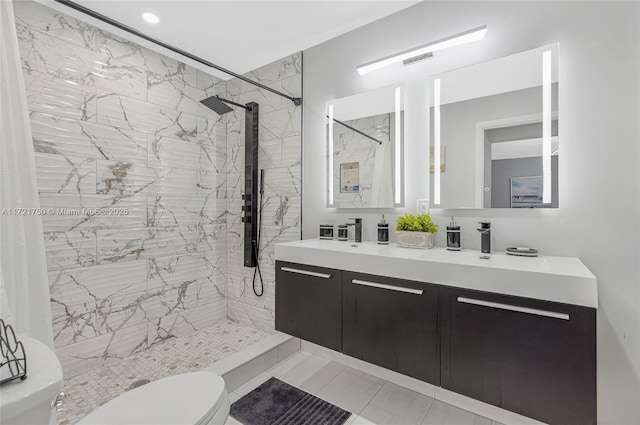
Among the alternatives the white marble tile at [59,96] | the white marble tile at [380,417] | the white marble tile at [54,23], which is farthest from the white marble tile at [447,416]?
the white marble tile at [54,23]

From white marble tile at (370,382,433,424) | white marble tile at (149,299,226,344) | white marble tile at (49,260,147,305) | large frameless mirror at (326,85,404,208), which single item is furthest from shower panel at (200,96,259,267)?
white marble tile at (370,382,433,424)

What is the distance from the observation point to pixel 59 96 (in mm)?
2139

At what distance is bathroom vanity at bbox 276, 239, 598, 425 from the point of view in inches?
47.8

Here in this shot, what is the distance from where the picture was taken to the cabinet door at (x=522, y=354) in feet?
3.93

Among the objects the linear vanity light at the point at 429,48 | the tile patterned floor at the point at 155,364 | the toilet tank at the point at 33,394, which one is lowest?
the tile patterned floor at the point at 155,364

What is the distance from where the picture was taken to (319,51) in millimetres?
2615

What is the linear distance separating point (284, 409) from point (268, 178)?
1882 millimetres

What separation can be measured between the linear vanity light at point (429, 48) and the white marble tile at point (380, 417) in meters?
2.31

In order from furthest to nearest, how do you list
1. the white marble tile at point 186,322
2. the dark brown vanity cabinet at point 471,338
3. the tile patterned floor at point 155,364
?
the white marble tile at point 186,322
the tile patterned floor at point 155,364
the dark brown vanity cabinet at point 471,338

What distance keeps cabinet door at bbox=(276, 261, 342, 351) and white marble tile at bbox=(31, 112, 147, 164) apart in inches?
62.9

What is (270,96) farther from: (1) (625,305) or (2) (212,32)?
(1) (625,305)

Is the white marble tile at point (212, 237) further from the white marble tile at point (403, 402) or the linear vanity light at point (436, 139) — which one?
the linear vanity light at point (436, 139)

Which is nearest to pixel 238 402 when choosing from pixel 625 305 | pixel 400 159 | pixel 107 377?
pixel 107 377

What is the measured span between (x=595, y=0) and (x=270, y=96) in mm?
2324
